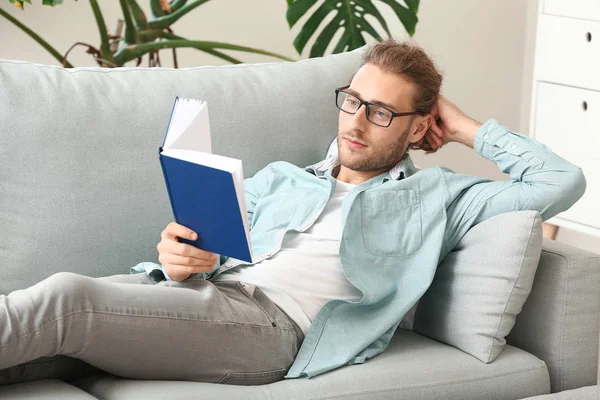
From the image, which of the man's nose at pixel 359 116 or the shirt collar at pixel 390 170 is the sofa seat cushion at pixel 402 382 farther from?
the man's nose at pixel 359 116

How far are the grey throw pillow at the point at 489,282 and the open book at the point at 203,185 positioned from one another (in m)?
0.50

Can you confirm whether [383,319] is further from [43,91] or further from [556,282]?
[43,91]

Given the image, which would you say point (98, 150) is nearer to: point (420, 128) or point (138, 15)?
point (420, 128)

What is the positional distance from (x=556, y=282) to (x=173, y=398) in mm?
773

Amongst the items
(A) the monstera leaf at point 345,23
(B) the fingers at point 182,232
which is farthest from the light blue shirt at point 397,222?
(A) the monstera leaf at point 345,23

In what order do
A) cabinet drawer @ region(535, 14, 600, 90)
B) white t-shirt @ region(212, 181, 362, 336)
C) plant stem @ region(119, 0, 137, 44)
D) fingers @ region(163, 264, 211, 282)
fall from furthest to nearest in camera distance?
cabinet drawer @ region(535, 14, 600, 90), plant stem @ region(119, 0, 137, 44), white t-shirt @ region(212, 181, 362, 336), fingers @ region(163, 264, 211, 282)

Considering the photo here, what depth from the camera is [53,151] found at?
1795 millimetres

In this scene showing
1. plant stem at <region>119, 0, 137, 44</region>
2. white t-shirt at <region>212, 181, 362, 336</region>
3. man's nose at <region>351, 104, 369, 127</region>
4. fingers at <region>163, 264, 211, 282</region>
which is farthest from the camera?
plant stem at <region>119, 0, 137, 44</region>

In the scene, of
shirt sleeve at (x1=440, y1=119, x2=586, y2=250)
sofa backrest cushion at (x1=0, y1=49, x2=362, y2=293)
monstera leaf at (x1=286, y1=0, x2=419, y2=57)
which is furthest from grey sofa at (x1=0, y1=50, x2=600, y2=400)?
monstera leaf at (x1=286, y1=0, x2=419, y2=57)

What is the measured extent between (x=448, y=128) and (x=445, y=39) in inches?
74.1

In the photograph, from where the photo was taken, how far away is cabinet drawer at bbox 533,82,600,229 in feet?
9.82

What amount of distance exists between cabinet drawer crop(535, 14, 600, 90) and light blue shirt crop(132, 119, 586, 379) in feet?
4.04

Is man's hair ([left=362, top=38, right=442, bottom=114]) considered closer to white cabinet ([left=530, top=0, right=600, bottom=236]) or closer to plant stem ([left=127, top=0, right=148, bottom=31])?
plant stem ([left=127, top=0, right=148, bottom=31])

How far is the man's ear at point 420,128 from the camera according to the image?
1.99 m
